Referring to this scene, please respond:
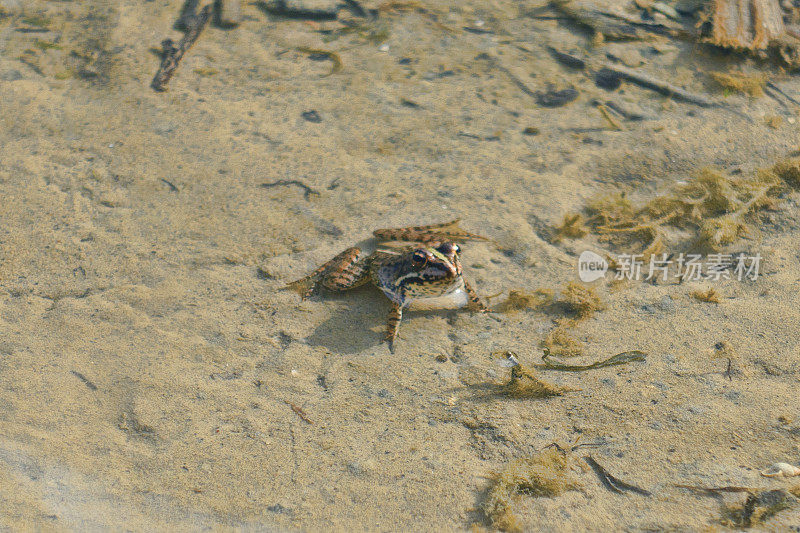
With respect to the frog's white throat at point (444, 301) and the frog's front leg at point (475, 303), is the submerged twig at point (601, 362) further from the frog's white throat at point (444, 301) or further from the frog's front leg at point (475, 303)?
the frog's white throat at point (444, 301)

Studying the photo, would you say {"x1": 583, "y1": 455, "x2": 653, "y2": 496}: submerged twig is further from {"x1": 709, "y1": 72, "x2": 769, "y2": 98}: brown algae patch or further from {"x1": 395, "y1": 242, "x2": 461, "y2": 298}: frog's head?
{"x1": 709, "y1": 72, "x2": 769, "y2": 98}: brown algae patch

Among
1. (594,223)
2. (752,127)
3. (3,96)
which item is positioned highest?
(752,127)

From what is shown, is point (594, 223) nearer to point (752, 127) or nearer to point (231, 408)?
point (752, 127)

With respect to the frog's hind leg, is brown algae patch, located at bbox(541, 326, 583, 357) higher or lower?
higher

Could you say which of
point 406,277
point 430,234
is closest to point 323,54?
point 430,234

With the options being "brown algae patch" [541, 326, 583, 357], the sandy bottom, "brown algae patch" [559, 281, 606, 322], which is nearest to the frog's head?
the sandy bottom

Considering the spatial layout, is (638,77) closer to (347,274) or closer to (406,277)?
(406,277)

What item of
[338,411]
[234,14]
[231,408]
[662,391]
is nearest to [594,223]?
[662,391]
